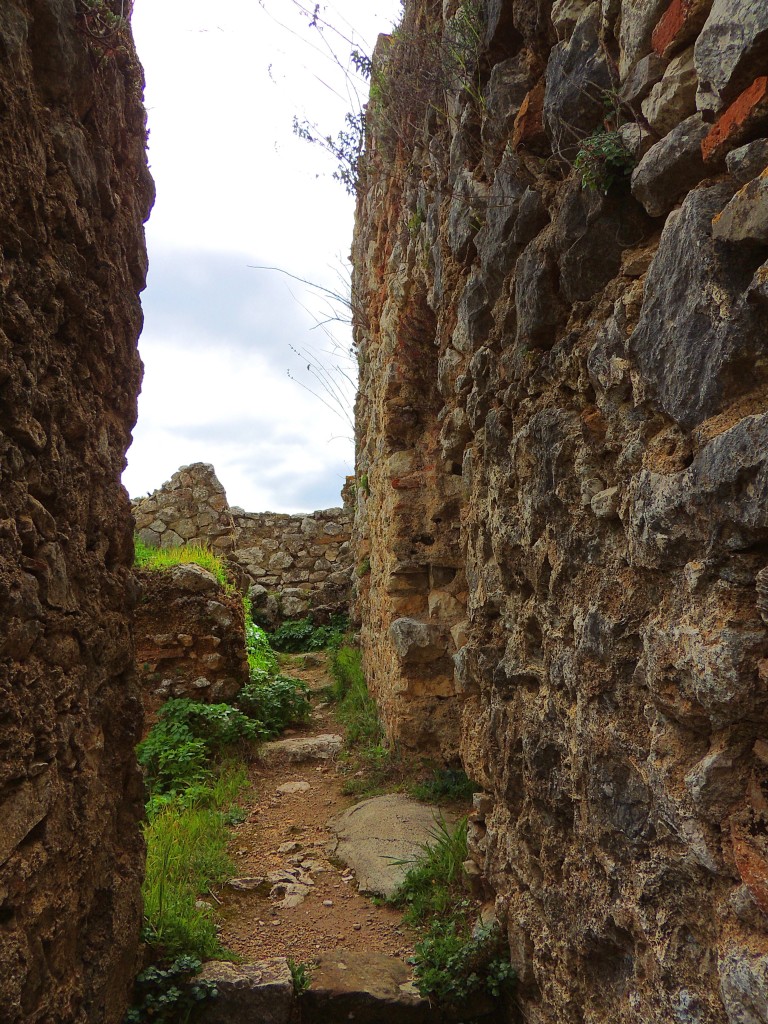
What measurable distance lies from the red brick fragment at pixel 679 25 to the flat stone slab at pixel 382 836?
3429 mm

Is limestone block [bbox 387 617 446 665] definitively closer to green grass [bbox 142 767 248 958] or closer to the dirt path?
the dirt path

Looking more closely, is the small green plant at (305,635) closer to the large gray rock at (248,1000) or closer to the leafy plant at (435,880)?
the leafy plant at (435,880)

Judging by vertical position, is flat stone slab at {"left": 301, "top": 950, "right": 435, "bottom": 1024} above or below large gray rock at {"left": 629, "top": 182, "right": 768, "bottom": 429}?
below

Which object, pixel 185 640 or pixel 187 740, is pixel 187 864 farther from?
pixel 185 640

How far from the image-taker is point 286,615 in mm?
10469

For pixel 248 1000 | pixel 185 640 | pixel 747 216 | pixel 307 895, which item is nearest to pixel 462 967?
pixel 248 1000

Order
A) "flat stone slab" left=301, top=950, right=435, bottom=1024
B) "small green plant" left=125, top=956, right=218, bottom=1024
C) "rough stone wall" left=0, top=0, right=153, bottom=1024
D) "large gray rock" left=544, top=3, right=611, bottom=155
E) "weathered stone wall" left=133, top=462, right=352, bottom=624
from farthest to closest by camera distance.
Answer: "weathered stone wall" left=133, top=462, right=352, bottom=624
"flat stone slab" left=301, top=950, right=435, bottom=1024
"small green plant" left=125, top=956, right=218, bottom=1024
"large gray rock" left=544, top=3, right=611, bottom=155
"rough stone wall" left=0, top=0, right=153, bottom=1024

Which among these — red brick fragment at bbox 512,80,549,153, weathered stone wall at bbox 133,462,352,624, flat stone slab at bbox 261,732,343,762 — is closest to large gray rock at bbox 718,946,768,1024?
red brick fragment at bbox 512,80,549,153

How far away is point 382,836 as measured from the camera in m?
3.90

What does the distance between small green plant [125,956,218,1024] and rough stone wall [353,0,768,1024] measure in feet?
3.82

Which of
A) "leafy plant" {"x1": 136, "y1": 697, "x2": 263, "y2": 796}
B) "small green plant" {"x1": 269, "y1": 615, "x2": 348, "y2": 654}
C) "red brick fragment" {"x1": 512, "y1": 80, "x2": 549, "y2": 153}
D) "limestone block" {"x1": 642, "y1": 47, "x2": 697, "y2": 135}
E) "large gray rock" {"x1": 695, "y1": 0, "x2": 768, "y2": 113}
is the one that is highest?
"red brick fragment" {"x1": 512, "y1": 80, "x2": 549, "y2": 153}

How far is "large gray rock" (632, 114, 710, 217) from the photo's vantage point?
161cm

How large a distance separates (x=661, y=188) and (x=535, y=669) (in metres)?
1.60

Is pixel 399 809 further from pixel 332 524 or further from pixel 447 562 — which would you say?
pixel 332 524
